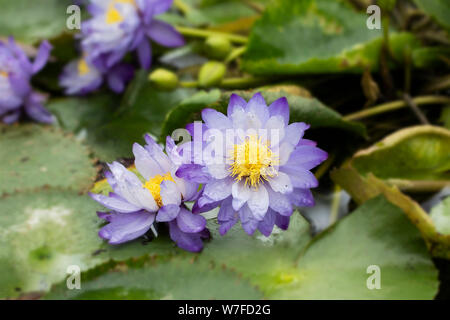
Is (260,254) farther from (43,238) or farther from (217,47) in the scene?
(217,47)

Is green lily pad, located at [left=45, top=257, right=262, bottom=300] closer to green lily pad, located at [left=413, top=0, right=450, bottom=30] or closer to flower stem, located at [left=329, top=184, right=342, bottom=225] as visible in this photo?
flower stem, located at [left=329, top=184, right=342, bottom=225]

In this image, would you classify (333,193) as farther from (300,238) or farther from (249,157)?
(249,157)

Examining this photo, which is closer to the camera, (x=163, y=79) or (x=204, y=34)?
(x=163, y=79)

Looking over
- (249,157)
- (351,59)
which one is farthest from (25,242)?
(351,59)

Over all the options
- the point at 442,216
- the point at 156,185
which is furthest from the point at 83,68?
the point at 442,216

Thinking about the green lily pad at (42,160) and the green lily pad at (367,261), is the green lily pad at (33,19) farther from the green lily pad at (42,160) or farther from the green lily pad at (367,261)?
the green lily pad at (367,261)

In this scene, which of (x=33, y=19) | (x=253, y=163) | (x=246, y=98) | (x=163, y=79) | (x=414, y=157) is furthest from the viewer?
(x=33, y=19)
